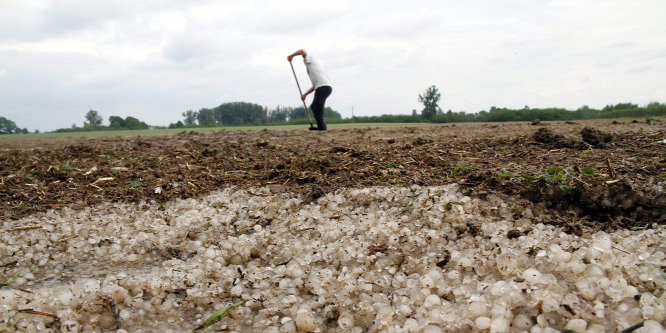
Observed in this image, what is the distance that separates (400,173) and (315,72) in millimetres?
6672

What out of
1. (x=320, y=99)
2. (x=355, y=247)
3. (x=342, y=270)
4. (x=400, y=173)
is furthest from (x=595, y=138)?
(x=320, y=99)

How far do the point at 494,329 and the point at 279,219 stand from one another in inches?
71.0

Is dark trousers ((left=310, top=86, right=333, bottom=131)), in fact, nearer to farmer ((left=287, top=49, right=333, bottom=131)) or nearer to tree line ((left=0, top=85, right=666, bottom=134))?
farmer ((left=287, top=49, right=333, bottom=131))

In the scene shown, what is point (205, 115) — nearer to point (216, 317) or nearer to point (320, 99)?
point (320, 99)

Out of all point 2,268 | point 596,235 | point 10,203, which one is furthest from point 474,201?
point 10,203

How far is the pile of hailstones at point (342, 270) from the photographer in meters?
1.64

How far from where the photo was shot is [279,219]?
9.58ft

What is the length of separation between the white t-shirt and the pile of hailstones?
6906 millimetres

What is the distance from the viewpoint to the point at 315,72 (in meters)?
9.54

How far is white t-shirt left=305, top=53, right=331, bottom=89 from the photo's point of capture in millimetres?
9531

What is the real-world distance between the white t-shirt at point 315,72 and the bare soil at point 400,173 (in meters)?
4.62

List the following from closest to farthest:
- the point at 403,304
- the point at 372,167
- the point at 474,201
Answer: the point at 403,304, the point at 474,201, the point at 372,167

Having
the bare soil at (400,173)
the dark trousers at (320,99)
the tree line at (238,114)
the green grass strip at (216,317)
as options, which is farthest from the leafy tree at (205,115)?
the green grass strip at (216,317)

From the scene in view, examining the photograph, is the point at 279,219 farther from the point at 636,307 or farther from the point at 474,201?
the point at 636,307
